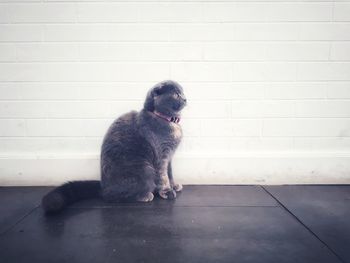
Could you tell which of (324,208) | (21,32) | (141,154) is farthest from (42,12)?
(324,208)

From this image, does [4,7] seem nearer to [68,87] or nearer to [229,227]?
[68,87]

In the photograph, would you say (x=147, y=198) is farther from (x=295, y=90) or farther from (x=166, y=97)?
(x=295, y=90)

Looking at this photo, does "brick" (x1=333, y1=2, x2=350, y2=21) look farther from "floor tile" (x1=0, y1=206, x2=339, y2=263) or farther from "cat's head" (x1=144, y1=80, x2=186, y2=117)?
"floor tile" (x1=0, y1=206, x2=339, y2=263)

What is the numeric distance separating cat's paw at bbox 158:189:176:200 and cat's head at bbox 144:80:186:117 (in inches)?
28.1

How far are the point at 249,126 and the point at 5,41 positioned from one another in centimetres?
257

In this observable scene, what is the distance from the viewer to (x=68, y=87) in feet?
9.24

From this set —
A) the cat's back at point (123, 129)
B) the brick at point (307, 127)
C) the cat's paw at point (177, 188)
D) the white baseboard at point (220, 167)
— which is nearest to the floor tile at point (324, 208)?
the white baseboard at point (220, 167)

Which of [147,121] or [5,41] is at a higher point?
[5,41]

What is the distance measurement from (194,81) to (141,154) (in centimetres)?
96

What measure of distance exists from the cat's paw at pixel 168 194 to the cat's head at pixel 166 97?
0.71 m

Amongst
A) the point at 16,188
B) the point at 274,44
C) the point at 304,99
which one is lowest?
the point at 16,188

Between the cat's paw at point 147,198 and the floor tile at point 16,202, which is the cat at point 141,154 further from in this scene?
the floor tile at point 16,202

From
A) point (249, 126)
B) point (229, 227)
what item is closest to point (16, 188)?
point (229, 227)

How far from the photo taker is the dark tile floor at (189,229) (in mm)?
1561
